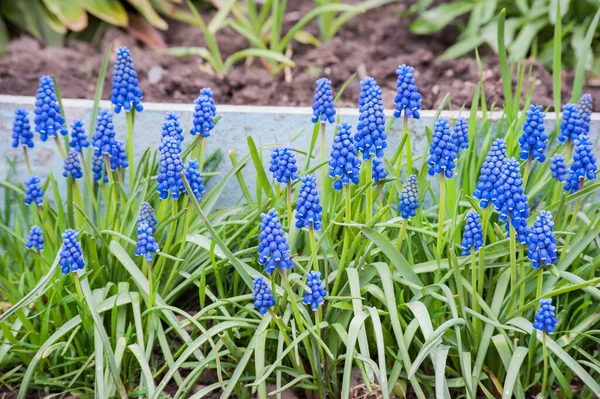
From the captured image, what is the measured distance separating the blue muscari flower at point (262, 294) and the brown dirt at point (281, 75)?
6.85 feet

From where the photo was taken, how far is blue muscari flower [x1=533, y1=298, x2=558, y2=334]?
2791 mm

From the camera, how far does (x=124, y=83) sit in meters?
3.54

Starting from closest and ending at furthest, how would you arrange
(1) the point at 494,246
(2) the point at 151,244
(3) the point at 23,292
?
(2) the point at 151,244 < (1) the point at 494,246 < (3) the point at 23,292

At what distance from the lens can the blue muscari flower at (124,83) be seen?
3.48 metres

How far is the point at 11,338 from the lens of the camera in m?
3.34

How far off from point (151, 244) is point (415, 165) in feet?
5.96

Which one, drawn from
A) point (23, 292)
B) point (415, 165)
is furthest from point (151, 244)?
point (415, 165)

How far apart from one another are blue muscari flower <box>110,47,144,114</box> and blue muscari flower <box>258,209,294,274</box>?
120 centimetres

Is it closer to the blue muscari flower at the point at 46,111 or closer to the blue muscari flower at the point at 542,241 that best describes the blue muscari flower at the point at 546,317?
the blue muscari flower at the point at 542,241

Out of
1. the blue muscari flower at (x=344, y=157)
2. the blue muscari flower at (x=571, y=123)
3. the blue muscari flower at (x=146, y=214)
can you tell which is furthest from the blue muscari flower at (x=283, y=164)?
the blue muscari flower at (x=571, y=123)

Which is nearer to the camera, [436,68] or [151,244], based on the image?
[151,244]

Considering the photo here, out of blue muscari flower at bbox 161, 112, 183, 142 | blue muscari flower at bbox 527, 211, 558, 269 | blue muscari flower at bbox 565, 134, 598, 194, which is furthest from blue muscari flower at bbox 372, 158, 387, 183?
blue muscari flower at bbox 161, 112, 183, 142

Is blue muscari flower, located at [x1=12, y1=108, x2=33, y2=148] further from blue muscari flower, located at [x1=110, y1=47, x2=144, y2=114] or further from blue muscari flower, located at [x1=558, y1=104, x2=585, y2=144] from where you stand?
blue muscari flower, located at [x1=558, y1=104, x2=585, y2=144]

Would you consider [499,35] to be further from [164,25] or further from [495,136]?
[164,25]
